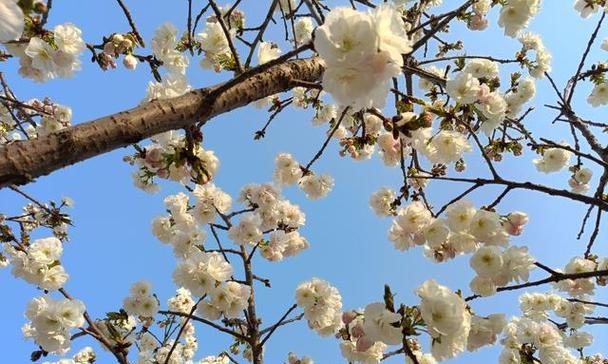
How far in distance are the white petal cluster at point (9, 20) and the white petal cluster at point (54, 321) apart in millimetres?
2314

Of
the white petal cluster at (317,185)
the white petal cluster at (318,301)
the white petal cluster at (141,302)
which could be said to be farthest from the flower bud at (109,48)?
the white petal cluster at (318,301)

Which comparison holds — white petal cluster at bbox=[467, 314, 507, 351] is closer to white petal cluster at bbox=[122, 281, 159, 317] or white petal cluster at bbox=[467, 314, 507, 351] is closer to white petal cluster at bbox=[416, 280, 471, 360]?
white petal cluster at bbox=[416, 280, 471, 360]

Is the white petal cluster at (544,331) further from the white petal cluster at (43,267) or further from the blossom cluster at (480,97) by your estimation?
the white petal cluster at (43,267)

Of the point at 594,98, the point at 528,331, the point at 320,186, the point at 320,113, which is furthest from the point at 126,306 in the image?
the point at 594,98

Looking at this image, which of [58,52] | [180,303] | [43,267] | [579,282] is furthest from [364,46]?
[180,303]

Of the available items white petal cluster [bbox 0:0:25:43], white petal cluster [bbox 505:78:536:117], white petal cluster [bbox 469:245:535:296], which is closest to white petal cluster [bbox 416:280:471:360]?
white petal cluster [bbox 469:245:535:296]

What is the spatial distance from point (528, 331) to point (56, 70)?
3772 millimetres

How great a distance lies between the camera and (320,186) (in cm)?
434

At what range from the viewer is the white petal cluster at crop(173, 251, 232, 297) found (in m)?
3.14

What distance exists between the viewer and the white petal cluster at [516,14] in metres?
3.61

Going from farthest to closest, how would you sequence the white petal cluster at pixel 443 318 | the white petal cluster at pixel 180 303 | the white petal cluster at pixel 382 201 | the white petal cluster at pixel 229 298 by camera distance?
the white petal cluster at pixel 180 303
the white petal cluster at pixel 382 201
the white petal cluster at pixel 229 298
the white petal cluster at pixel 443 318

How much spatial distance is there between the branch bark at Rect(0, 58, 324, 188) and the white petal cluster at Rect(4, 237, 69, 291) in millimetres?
2097

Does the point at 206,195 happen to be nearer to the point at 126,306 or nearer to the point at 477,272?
the point at 126,306

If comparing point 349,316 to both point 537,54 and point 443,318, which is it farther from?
point 537,54
